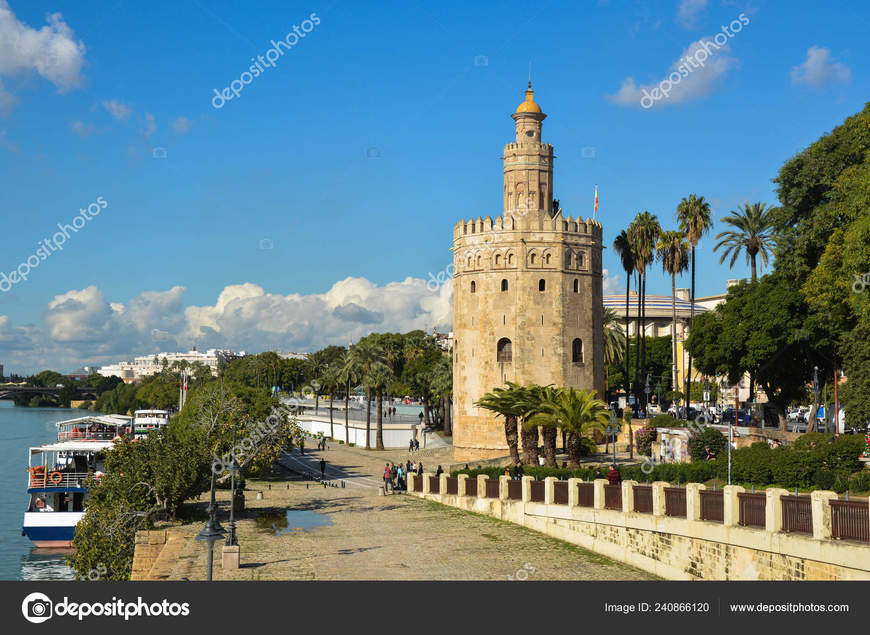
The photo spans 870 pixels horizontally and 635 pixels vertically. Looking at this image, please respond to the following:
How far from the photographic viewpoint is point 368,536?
29.8 m

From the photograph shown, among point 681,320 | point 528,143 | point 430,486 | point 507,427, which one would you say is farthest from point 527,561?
point 681,320

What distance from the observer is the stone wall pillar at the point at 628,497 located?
27.4 metres

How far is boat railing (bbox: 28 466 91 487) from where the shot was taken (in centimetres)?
4319

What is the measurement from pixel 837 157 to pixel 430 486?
24.6m

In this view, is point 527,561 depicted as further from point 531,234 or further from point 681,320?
point 681,320

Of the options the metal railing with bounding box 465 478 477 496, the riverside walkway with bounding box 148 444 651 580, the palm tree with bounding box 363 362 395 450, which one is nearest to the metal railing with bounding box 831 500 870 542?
the riverside walkway with bounding box 148 444 651 580

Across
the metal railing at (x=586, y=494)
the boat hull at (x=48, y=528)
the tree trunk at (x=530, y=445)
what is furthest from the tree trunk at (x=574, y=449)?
the boat hull at (x=48, y=528)

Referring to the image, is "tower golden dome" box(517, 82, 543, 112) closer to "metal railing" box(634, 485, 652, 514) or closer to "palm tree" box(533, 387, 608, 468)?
"palm tree" box(533, 387, 608, 468)

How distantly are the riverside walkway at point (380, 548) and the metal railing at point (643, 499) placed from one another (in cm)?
180

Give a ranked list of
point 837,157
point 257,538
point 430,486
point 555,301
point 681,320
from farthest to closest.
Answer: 1. point 681,320
2. point 555,301
3. point 837,157
4. point 430,486
5. point 257,538

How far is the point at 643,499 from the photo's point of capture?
88.8 ft

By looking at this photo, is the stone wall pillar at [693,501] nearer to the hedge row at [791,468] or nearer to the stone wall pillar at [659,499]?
the stone wall pillar at [659,499]

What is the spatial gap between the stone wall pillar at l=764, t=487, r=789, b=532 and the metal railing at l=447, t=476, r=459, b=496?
17.1 metres

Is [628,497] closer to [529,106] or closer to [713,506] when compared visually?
[713,506]
